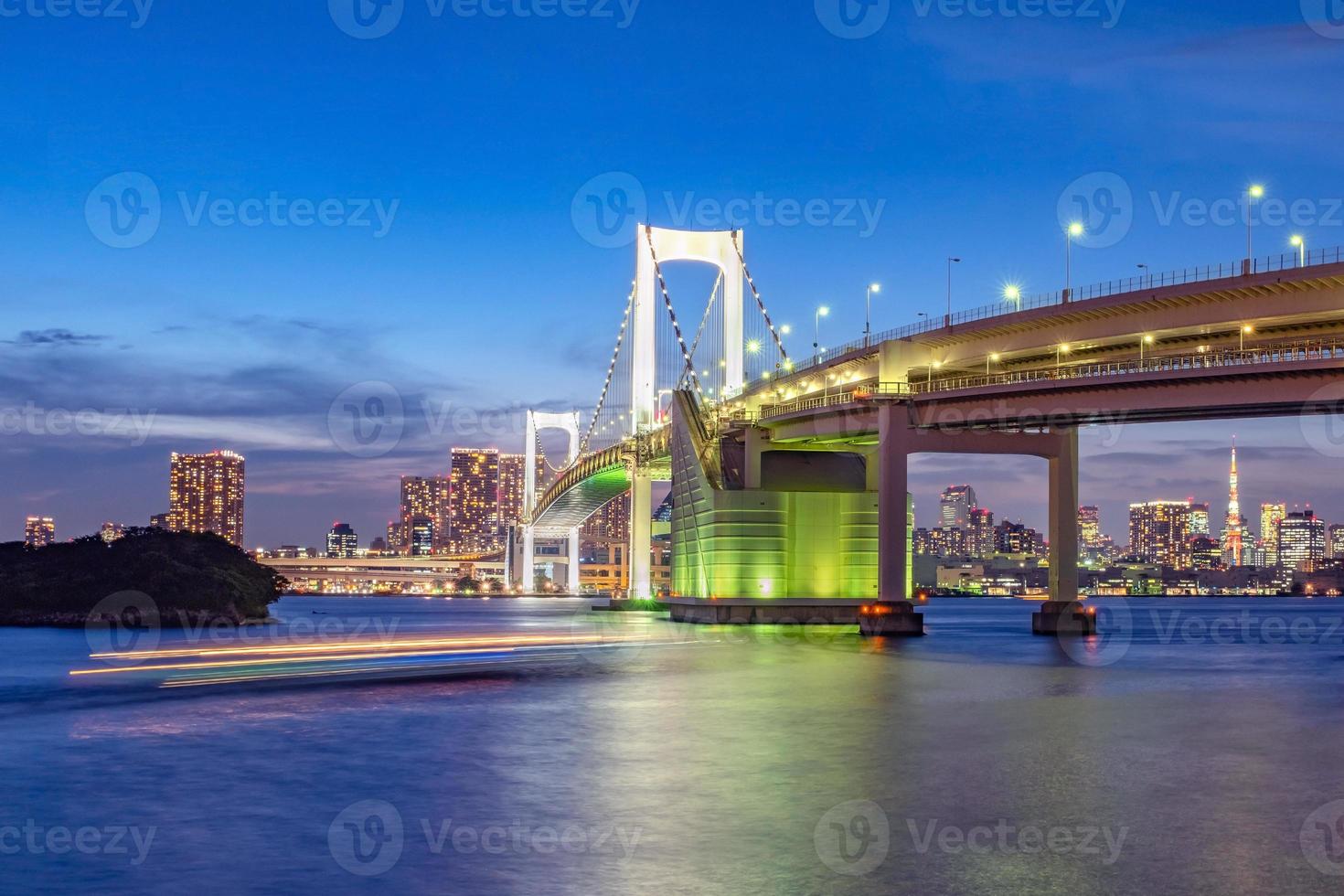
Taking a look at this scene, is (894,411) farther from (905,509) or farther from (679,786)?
(679,786)

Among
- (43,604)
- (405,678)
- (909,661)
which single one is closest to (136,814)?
(405,678)

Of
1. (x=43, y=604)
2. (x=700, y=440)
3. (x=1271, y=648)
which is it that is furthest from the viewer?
(x=43, y=604)

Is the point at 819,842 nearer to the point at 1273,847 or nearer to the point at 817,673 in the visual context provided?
the point at 1273,847

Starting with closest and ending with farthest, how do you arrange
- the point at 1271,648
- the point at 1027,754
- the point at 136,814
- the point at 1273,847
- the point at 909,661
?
the point at 1273,847 → the point at 136,814 → the point at 1027,754 → the point at 909,661 → the point at 1271,648

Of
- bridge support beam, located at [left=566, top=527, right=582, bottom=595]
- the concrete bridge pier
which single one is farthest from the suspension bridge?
bridge support beam, located at [left=566, top=527, right=582, bottom=595]

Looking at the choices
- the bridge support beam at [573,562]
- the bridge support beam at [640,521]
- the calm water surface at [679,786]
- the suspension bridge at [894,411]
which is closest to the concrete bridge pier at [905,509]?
the suspension bridge at [894,411]

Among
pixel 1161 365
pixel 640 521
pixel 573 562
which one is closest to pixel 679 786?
pixel 1161 365

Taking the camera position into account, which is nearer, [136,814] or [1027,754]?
[136,814]
